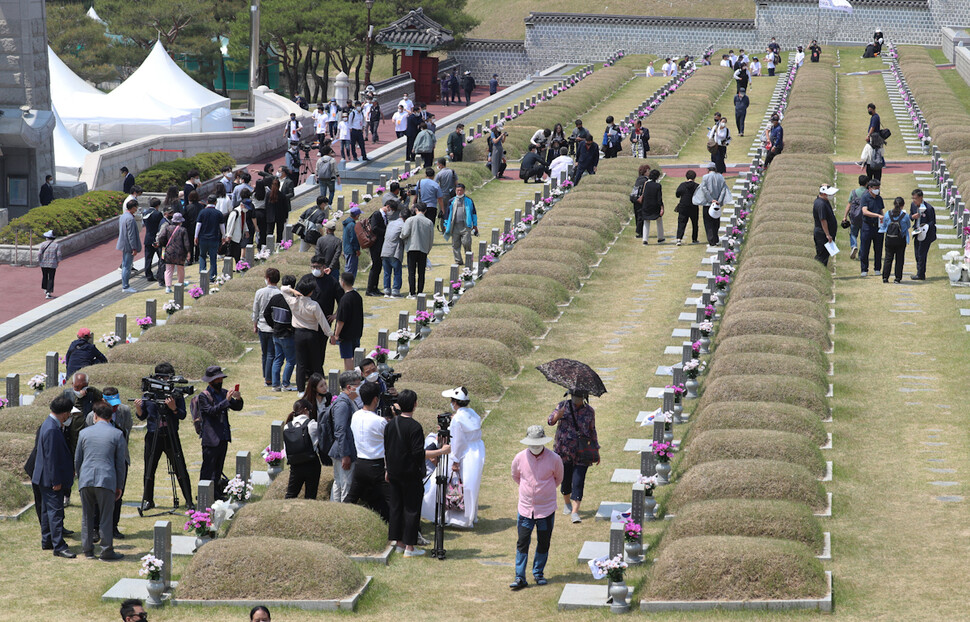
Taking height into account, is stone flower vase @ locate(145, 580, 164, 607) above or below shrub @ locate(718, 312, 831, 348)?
below

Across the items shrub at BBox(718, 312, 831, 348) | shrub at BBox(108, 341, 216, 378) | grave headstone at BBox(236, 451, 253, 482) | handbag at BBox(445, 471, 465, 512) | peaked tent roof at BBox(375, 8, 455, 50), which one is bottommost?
shrub at BBox(108, 341, 216, 378)

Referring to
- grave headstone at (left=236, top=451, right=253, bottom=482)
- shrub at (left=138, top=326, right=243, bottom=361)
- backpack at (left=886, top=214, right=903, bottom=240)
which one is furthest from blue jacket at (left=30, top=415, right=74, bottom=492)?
backpack at (left=886, top=214, right=903, bottom=240)

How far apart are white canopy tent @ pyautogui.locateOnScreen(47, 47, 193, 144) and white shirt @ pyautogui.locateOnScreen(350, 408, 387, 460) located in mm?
36150

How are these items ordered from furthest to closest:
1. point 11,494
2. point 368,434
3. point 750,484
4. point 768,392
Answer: point 768,392 < point 11,494 < point 750,484 < point 368,434

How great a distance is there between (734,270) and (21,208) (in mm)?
20988

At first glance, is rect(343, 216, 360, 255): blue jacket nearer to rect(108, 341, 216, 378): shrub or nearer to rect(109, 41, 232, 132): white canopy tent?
rect(108, 341, 216, 378): shrub

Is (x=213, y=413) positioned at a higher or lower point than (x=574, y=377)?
lower

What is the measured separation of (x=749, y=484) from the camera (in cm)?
1317

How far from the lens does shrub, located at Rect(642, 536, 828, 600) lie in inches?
438

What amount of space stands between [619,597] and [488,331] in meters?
8.66

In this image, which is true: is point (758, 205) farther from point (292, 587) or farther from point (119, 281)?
point (292, 587)

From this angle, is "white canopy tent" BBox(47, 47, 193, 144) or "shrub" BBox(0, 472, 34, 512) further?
"white canopy tent" BBox(47, 47, 193, 144)

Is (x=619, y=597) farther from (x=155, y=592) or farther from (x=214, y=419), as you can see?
(x=214, y=419)

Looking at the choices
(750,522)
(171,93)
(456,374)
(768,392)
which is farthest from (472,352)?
(171,93)
